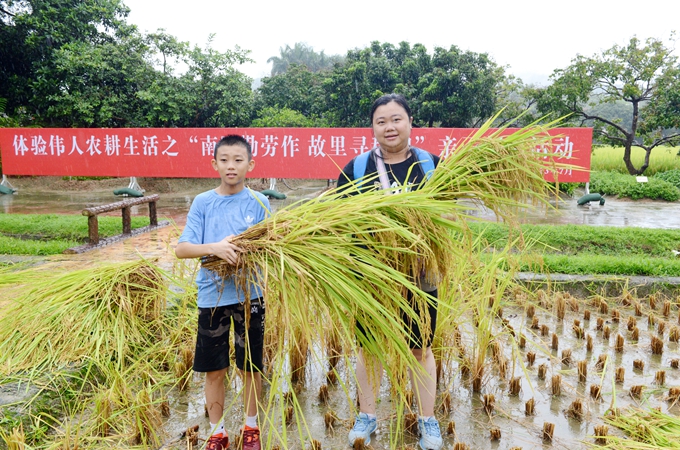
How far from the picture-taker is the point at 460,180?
201 centimetres

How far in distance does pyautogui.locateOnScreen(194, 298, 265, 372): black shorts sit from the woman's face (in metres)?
0.84

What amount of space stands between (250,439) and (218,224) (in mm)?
898

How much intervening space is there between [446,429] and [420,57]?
46.1 ft

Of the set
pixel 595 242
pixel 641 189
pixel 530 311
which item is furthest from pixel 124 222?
pixel 641 189

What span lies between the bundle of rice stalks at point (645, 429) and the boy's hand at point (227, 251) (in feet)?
5.27

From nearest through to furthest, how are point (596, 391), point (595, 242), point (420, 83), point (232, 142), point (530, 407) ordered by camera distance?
point (232, 142) → point (530, 407) → point (596, 391) → point (595, 242) → point (420, 83)

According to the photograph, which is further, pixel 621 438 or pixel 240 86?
pixel 240 86

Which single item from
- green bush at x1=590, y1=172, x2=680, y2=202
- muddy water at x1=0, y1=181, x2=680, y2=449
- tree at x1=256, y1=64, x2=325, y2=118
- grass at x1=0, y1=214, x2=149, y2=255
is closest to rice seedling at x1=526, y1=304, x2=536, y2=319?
muddy water at x1=0, y1=181, x2=680, y2=449

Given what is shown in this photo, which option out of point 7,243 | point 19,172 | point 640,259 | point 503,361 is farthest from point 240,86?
point 503,361

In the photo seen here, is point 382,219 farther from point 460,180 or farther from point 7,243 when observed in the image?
point 7,243

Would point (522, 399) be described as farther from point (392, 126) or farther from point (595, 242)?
point (595, 242)

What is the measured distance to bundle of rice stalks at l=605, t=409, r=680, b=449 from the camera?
197 centimetres

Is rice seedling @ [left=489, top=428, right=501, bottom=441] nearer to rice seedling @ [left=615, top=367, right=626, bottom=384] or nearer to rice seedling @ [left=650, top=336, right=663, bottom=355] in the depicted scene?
rice seedling @ [left=615, top=367, right=626, bottom=384]

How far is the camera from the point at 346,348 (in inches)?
86.1
